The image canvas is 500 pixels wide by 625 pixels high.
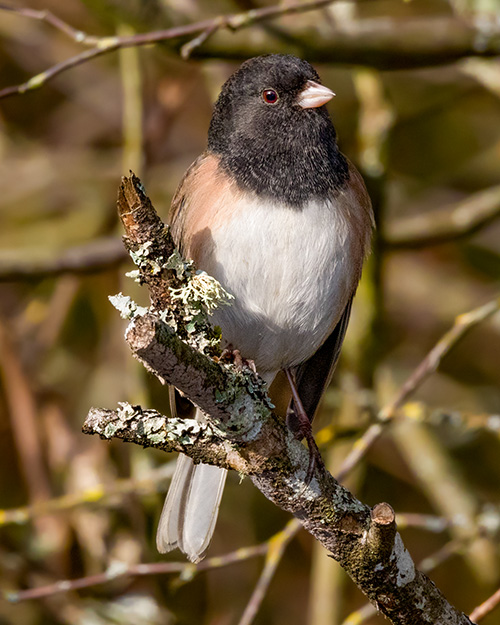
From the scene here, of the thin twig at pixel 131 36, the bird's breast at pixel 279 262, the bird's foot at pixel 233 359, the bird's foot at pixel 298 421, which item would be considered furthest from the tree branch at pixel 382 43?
the bird's foot at pixel 233 359

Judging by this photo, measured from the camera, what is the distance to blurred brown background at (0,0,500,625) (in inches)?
Result: 106

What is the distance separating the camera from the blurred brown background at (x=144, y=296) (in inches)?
106

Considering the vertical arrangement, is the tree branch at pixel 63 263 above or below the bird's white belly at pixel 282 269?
above

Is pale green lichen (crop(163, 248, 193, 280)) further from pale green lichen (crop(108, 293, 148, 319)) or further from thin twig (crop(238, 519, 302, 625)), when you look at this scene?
thin twig (crop(238, 519, 302, 625))

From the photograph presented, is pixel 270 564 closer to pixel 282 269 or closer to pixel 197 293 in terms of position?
pixel 282 269

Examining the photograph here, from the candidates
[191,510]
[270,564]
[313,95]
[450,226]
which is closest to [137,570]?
[191,510]

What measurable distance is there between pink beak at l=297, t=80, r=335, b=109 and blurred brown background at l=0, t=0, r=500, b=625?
21.8 inches

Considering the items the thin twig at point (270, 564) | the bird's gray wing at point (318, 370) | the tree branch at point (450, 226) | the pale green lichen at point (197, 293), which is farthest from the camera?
the tree branch at point (450, 226)

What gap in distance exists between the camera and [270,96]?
2.18 metres

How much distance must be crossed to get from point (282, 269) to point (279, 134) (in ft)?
1.19

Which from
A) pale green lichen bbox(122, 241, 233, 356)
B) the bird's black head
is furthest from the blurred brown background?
pale green lichen bbox(122, 241, 233, 356)

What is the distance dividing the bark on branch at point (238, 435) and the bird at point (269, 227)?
1.71ft

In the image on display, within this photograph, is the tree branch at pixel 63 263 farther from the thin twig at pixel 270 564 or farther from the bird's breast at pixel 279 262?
the thin twig at pixel 270 564

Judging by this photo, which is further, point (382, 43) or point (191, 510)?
point (382, 43)
